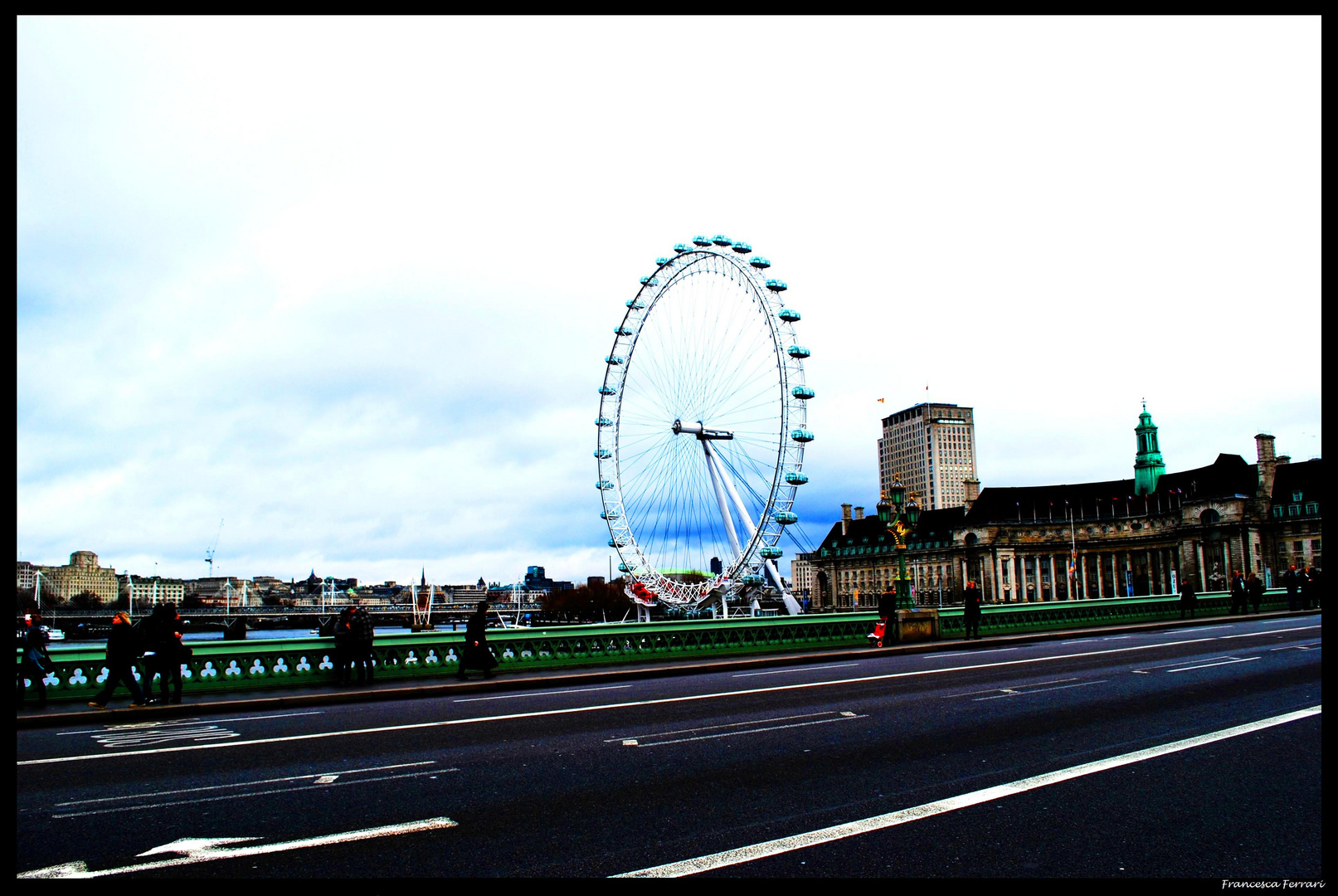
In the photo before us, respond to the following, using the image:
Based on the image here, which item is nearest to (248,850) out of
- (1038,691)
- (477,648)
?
(1038,691)

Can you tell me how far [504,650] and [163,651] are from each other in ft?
29.2

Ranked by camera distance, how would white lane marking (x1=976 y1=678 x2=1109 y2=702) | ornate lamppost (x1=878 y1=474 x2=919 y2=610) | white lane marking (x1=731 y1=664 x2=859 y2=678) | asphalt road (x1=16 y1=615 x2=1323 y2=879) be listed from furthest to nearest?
ornate lamppost (x1=878 y1=474 x2=919 y2=610)
white lane marking (x1=731 y1=664 x2=859 y2=678)
white lane marking (x1=976 y1=678 x2=1109 y2=702)
asphalt road (x1=16 y1=615 x2=1323 y2=879)

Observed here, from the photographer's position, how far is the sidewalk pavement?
17.2 metres

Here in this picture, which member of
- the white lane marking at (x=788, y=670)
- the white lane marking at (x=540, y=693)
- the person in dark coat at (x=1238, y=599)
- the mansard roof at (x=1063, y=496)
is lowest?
the person in dark coat at (x=1238, y=599)

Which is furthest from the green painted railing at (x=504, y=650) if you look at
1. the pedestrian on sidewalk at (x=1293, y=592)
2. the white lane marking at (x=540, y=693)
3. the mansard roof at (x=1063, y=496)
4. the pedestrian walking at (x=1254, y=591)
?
the mansard roof at (x=1063, y=496)

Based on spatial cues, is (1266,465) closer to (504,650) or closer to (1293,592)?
(1293,592)

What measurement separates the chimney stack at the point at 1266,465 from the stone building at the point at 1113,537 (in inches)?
4.8

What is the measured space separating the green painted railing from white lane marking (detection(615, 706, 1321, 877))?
11043 millimetres

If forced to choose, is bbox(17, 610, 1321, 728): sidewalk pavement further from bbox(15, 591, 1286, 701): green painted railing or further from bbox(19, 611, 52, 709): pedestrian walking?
bbox(15, 591, 1286, 701): green painted railing

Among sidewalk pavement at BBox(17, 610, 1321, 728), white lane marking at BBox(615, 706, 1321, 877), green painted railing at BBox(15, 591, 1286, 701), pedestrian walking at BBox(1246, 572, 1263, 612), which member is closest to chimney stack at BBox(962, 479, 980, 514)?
pedestrian walking at BBox(1246, 572, 1263, 612)

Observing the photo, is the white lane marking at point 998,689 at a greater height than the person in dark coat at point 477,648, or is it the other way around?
the person in dark coat at point 477,648

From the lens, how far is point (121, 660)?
1823 cm

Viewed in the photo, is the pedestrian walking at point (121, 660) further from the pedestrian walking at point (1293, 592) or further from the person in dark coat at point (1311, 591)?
the pedestrian walking at point (1293, 592)

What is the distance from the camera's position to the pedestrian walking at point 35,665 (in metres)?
18.8
